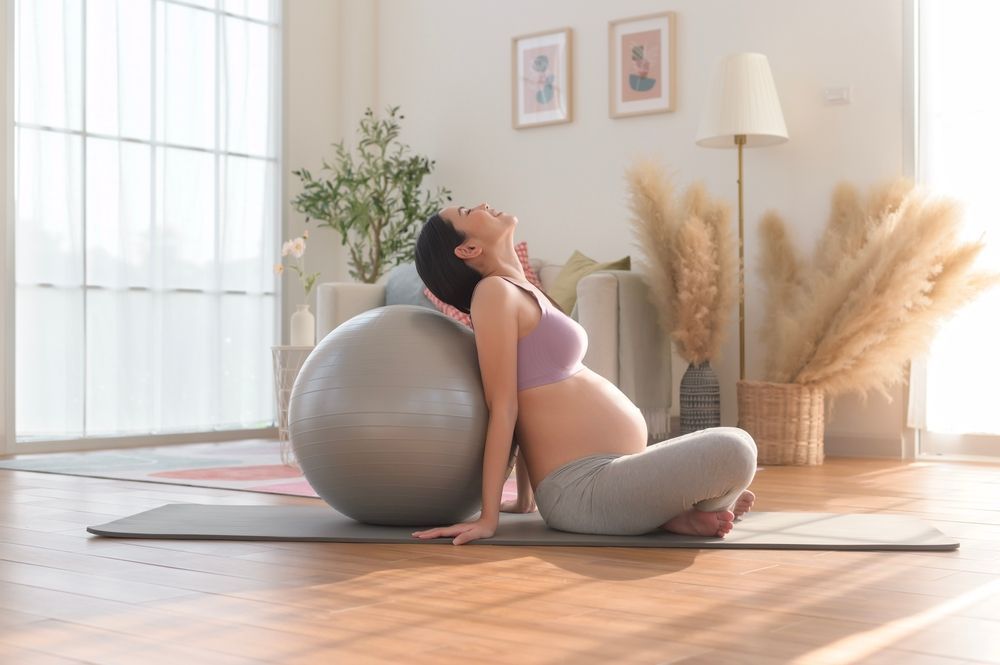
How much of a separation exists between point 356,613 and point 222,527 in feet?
3.50

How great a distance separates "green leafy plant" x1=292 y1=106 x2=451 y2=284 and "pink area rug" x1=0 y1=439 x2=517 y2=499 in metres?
1.29

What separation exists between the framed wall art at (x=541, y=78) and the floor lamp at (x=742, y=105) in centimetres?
112

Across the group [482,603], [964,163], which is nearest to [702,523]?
[482,603]

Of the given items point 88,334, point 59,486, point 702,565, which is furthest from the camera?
point 88,334

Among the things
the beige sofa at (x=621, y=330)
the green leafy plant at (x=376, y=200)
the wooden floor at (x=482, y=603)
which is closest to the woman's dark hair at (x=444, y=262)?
the wooden floor at (x=482, y=603)

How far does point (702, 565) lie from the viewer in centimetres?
246

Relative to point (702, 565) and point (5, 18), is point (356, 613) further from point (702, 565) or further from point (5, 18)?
point (5, 18)

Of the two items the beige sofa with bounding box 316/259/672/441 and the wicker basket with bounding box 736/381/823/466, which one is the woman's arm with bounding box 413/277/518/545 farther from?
the wicker basket with bounding box 736/381/823/466

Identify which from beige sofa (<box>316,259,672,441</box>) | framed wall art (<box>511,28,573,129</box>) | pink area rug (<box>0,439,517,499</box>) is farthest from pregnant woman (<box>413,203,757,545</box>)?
framed wall art (<box>511,28,573,129</box>)

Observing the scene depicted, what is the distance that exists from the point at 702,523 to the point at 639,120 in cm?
362

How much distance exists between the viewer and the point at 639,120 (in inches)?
238

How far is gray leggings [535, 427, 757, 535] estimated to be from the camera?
2.55 meters

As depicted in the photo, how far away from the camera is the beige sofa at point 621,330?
4.97 meters

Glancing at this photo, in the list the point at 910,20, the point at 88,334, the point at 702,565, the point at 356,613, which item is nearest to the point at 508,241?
the point at 702,565
